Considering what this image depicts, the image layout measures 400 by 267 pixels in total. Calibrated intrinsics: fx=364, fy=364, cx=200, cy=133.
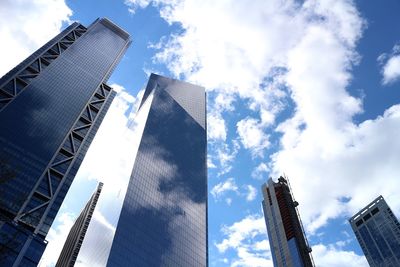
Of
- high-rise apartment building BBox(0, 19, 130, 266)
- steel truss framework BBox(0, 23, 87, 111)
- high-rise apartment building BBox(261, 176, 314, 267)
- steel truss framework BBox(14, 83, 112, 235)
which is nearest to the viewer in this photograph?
high-rise apartment building BBox(0, 19, 130, 266)

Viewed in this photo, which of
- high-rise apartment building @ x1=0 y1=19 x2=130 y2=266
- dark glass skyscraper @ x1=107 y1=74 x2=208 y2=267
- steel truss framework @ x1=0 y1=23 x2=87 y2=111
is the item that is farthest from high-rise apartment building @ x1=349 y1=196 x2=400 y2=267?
steel truss framework @ x1=0 y1=23 x2=87 y2=111

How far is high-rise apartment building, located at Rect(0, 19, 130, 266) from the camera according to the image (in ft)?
334

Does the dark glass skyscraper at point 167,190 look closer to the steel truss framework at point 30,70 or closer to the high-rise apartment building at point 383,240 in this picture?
the steel truss framework at point 30,70

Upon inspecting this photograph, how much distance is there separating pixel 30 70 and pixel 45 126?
34647 millimetres

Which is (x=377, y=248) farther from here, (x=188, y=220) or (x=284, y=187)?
(x=188, y=220)

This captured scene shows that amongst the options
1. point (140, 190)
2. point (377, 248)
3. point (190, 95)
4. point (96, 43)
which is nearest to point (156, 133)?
point (140, 190)

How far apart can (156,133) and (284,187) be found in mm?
65368

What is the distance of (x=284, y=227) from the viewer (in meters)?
148

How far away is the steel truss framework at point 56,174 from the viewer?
108812mm

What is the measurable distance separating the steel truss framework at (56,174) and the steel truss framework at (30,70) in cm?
Result: 2406

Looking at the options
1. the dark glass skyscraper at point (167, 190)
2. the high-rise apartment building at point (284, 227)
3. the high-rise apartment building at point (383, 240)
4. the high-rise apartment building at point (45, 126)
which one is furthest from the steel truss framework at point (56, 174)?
the high-rise apartment building at point (383, 240)

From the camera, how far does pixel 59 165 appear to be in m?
126

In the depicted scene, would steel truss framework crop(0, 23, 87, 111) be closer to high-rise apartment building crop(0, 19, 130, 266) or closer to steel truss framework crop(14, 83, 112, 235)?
high-rise apartment building crop(0, 19, 130, 266)

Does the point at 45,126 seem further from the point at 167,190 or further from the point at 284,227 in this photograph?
the point at 284,227
